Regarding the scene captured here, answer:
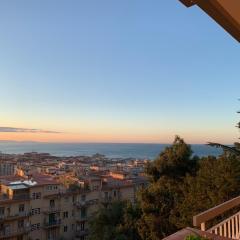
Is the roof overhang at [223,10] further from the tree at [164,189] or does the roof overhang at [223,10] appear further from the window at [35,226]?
the window at [35,226]

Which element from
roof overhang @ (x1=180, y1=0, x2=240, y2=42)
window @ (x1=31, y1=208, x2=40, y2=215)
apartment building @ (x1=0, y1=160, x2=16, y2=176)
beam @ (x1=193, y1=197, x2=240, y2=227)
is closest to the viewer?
roof overhang @ (x1=180, y1=0, x2=240, y2=42)

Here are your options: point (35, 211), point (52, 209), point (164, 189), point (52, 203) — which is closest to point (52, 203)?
point (52, 203)

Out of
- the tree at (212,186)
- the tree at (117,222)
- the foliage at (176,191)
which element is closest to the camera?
the tree at (212,186)

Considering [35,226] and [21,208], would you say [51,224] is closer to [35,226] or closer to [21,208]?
[35,226]

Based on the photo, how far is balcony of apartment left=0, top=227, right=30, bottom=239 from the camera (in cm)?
2233

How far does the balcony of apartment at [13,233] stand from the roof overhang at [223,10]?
915 inches

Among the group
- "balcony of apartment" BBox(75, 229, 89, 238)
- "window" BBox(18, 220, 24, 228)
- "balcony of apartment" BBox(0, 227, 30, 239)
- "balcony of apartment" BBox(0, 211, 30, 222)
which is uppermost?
"balcony of apartment" BBox(0, 211, 30, 222)

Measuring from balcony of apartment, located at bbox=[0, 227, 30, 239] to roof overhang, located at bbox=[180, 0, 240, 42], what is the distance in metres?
23.2

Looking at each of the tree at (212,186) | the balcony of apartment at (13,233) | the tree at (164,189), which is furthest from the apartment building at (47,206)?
the tree at (212,186)

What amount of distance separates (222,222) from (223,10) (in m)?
2.03

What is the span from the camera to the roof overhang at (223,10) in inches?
44.8

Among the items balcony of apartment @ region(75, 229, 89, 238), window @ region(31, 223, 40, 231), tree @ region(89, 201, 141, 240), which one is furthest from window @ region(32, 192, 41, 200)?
tree @ region(89, 201, 141, 240)

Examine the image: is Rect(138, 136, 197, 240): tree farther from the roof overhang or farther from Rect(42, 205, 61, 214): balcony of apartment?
Rect(42, 205, 61, 214): balcony of apartment

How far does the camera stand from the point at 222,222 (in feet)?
9.27
